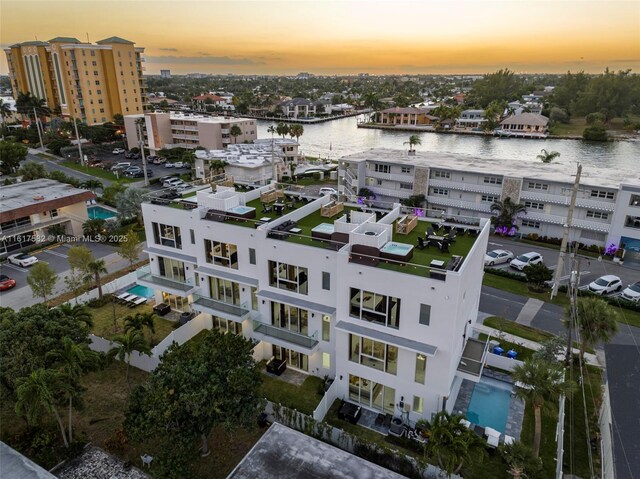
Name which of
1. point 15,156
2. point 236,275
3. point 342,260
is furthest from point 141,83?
point 342,260

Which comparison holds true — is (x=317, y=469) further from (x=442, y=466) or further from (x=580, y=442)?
(x=580, y=442)

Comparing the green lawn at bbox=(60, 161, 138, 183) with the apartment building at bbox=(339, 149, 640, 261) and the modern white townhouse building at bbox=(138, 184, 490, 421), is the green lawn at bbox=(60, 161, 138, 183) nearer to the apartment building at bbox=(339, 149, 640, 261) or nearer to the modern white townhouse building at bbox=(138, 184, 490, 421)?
the apartment building at bbox=(339, 149, 640, 261)

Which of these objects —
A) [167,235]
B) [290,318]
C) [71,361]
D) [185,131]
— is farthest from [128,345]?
[185,131]

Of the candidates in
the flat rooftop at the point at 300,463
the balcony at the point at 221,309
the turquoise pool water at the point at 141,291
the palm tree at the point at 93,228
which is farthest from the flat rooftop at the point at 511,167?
the flat rooftop at the point at 300,463

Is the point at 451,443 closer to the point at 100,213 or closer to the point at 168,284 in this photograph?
the point at 168,284

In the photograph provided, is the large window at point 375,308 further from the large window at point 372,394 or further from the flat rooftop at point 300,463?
the flat rooftop at point 300,463

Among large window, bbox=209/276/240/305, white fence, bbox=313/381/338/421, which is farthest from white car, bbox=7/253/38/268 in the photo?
white fence, bbox=313/381/338/421
